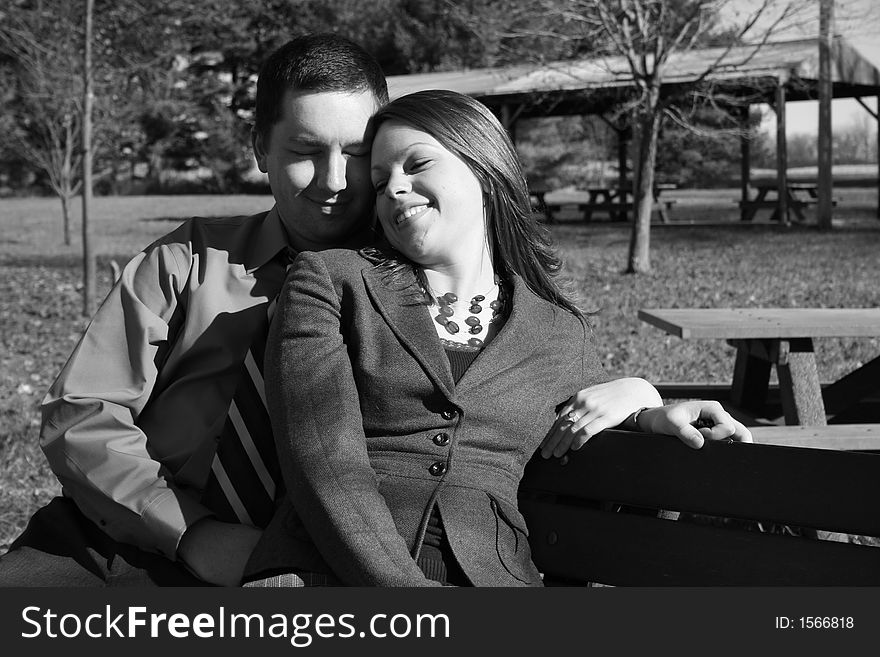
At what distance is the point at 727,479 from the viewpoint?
2.06 meters

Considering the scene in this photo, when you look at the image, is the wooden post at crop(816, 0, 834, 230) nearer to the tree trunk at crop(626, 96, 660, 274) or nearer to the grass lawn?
the grass lawn

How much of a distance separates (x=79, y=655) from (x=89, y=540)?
18.6 inches

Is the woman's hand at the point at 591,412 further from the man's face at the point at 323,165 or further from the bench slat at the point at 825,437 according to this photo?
the bench slat at the point at 825,437

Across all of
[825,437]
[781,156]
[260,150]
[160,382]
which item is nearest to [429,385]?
[160,382]

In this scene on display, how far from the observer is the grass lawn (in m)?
6.61

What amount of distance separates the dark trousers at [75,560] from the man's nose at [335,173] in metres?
0.88

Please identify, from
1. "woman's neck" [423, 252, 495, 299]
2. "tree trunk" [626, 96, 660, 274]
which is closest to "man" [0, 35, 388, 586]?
"woman's neck" [423, 252, 495, 299]

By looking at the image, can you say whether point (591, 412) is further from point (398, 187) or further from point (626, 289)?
point (626, 289)

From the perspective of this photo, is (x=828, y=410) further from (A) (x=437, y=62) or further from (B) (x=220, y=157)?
(B) (x=220, y=157)

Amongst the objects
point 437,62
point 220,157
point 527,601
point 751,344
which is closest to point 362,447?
point 527,601

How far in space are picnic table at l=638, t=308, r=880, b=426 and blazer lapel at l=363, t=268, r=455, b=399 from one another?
3.00 meters

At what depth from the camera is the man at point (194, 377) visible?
224 centimetres

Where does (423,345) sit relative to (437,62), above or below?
below

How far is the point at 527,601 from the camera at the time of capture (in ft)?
6.46
